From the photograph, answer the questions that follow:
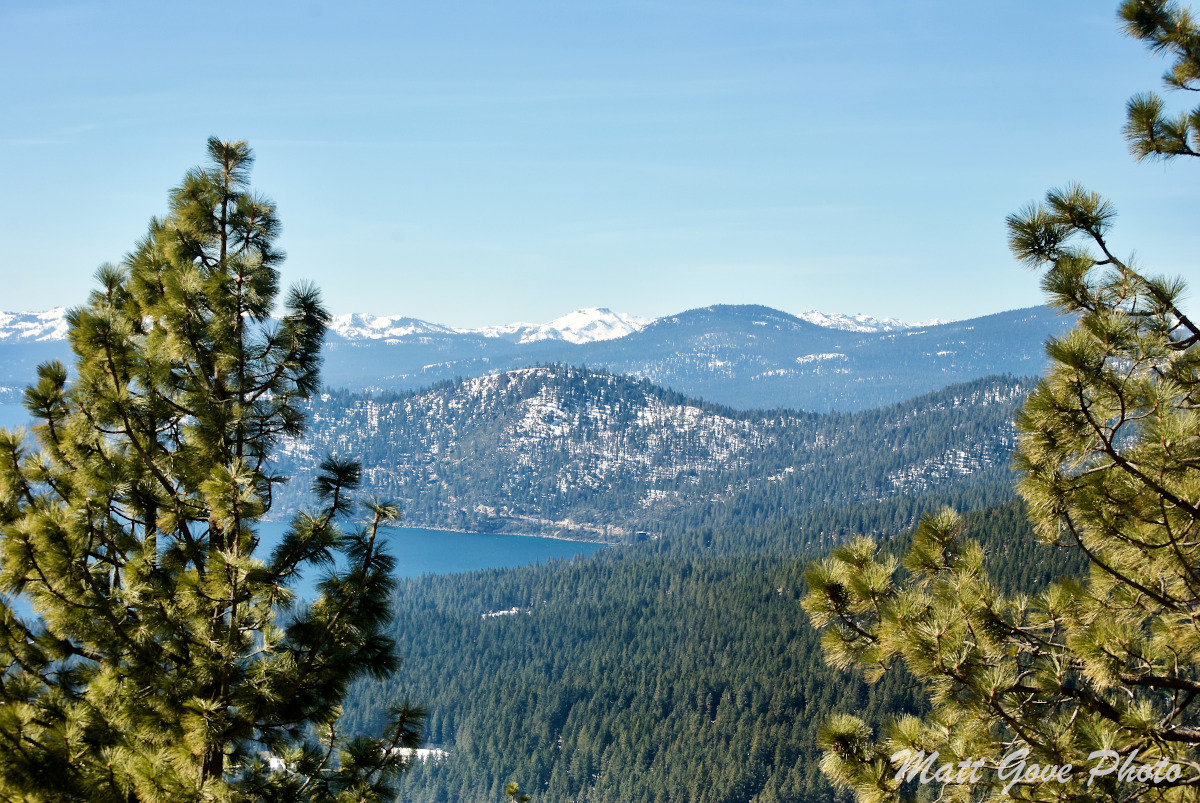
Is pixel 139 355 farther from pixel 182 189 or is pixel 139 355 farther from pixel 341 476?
pixel 341 476

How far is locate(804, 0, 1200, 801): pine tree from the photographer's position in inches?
226

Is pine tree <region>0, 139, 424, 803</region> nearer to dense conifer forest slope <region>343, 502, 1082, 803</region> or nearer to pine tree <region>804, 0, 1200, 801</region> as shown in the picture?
pine tree <region>804, 0, 1200, 801</region>

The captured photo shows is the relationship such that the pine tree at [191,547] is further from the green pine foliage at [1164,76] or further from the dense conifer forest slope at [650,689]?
the dense conifer forest slope at [650,689]

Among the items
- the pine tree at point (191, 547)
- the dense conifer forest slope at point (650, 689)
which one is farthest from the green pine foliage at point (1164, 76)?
the dense conifer forest slope at point (650, 689)

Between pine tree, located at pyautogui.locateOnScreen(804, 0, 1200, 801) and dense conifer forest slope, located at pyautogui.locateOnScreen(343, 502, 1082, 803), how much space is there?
55.8 metres

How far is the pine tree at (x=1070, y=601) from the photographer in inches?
226

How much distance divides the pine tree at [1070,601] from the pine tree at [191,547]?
444 cm

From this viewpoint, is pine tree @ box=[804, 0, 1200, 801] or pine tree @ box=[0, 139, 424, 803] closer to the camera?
pine tree @ box=[804, 0, 1200, 801]

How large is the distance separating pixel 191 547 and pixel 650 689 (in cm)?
9818

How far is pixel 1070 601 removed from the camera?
23.0 ft

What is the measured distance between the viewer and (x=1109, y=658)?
5648 mm

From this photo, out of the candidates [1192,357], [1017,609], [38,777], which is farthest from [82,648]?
[1192,357]

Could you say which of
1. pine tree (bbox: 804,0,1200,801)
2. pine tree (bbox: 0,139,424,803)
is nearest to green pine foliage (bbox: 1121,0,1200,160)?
pine tree (bbox: 804,0,1200,801)

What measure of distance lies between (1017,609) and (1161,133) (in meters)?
4.49
